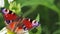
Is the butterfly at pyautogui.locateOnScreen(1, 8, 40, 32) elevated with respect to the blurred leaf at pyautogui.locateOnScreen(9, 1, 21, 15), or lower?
lower

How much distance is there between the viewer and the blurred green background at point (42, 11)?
135 centimetres

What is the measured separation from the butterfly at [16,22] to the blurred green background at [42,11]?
0.02m

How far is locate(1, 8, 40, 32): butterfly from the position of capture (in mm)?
1373

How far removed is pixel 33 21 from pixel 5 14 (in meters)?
0.17

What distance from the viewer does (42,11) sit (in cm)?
136

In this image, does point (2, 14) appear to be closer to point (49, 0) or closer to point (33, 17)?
point (33, 17)

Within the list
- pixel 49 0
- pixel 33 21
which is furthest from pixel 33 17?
pixel 49 0

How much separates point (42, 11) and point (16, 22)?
0.16 meters

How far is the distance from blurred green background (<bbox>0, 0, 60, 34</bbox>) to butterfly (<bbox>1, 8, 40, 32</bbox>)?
21mm

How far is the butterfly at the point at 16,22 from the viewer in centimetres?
137

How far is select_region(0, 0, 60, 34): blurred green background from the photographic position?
1.35 metres

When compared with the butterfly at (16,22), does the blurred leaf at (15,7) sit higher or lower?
higher

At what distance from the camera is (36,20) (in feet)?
4.50

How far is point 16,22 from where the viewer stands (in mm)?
1378
